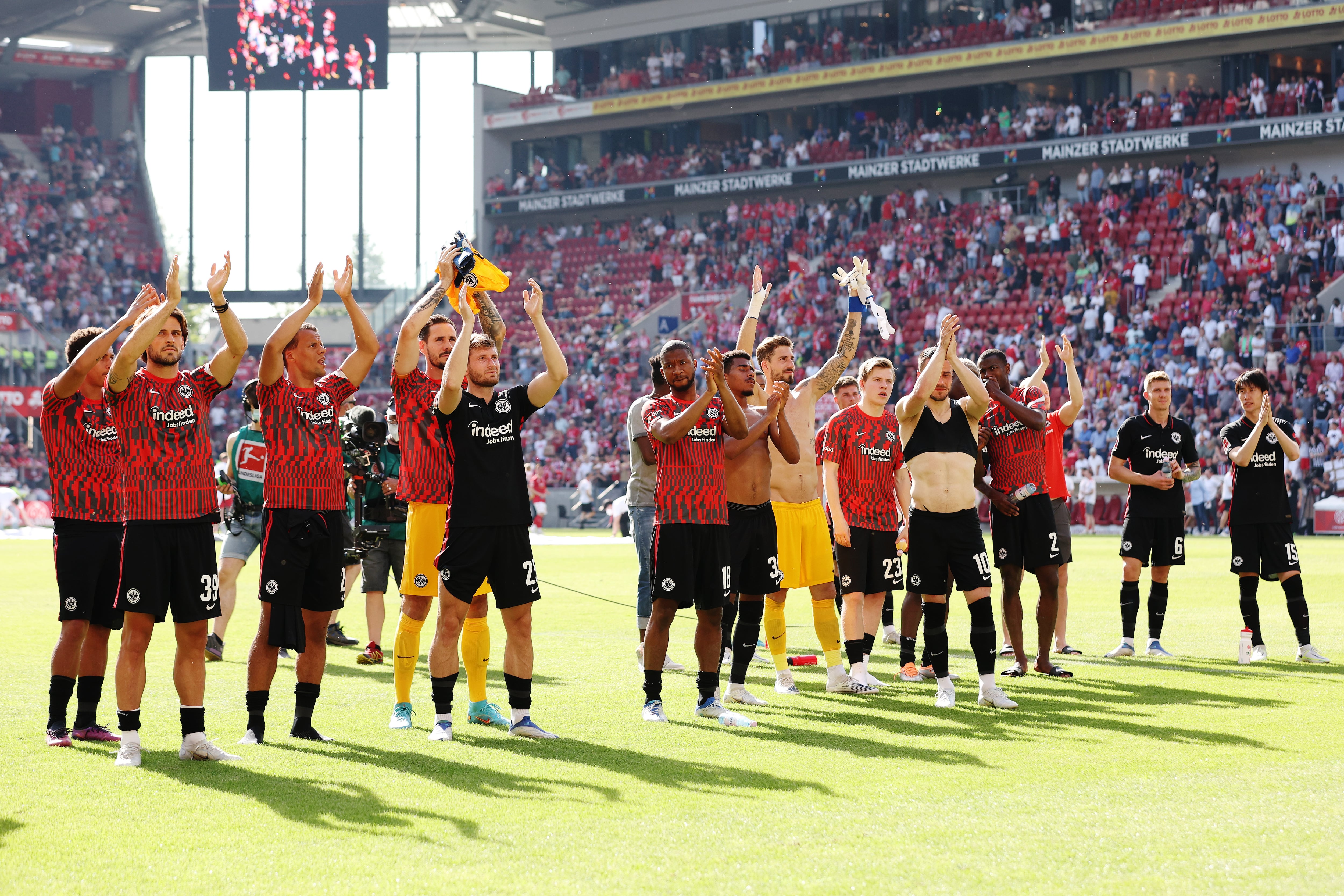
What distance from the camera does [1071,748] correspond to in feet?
23.8

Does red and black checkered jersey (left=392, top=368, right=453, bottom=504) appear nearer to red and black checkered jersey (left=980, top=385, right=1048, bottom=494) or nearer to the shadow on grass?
the shadow on grass

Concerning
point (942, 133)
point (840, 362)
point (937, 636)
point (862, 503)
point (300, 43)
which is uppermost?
point (300, 43)

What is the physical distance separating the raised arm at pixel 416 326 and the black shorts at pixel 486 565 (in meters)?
0.95

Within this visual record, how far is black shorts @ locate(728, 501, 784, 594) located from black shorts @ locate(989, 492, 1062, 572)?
2337 mm

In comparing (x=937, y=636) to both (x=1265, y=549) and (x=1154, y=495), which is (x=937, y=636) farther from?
(x=1265, y=549)

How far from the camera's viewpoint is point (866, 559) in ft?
32.3

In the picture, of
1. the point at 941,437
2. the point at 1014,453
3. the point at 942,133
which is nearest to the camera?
the point at 941,437

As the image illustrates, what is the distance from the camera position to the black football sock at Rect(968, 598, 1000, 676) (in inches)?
347

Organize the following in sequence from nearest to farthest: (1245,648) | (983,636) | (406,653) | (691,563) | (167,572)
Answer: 1. (167,572)
2. (406,653)
3. (691,563)
4. (983,636)
5. (1245,648)

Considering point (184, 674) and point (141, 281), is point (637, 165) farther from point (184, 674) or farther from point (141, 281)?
point (184, 674)

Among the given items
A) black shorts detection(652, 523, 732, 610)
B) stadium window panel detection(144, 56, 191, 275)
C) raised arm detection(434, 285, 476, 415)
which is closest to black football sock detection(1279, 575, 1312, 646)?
black shorts detection(652, 523, 732, 610)

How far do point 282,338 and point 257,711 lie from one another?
201cm

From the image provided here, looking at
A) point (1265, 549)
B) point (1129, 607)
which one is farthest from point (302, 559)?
point (1265, 549)

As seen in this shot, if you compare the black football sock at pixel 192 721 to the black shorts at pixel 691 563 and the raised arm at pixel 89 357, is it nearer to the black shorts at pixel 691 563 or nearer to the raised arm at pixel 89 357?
the raised arm at pixel 89 357
